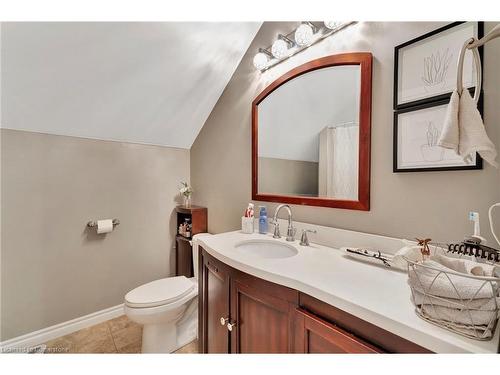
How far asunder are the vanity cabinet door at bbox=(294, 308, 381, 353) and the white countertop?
7 centimetres

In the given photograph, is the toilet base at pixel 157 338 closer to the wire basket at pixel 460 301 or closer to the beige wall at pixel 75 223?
the beige wall at pixel 75 223

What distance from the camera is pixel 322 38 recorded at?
1.24m

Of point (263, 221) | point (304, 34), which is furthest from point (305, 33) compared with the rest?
point (263, 221)

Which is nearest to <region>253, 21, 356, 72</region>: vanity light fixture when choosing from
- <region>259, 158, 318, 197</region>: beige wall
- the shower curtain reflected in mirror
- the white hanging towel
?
the shower curtain reflected in mirror

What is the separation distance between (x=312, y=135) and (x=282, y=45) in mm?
622

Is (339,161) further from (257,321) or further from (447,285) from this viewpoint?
(257,321)

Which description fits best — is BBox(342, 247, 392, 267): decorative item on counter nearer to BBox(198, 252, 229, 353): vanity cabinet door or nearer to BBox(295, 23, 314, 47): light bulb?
BBox(198, 252, 229, 353): vanity cabinet door

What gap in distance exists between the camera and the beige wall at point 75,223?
1461mm

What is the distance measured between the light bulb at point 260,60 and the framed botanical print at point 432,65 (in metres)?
0.83

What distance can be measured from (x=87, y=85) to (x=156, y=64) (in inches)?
18.3

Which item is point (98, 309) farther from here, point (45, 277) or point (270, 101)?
point (270, 101)

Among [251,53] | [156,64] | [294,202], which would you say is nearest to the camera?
[294,202]

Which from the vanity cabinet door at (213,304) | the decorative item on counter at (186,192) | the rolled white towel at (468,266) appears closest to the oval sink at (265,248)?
the vanity cabinet door at (213,304)
